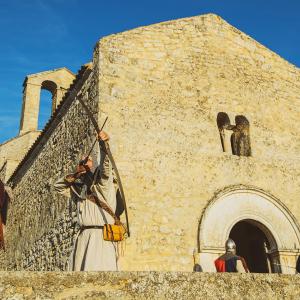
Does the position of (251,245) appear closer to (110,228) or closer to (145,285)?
(110,228)

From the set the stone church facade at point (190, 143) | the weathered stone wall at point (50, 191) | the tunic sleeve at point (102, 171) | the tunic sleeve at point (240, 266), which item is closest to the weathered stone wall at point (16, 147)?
the weathered stone wall at point (50, 191)

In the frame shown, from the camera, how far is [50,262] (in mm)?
8352

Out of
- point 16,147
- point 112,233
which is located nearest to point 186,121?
point 112,233

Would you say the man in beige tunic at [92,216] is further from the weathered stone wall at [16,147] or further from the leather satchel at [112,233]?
the weathered stone wall at [16,147]

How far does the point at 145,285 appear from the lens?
2973mm

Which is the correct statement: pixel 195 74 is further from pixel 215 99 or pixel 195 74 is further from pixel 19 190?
pixel 19 190

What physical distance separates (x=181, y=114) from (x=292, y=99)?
3110 mm

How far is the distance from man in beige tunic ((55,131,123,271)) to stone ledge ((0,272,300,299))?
1.10 metres

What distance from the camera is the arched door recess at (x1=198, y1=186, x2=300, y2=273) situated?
7234mm

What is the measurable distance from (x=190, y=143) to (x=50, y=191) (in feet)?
13.4

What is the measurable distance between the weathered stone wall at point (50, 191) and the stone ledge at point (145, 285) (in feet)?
14.9

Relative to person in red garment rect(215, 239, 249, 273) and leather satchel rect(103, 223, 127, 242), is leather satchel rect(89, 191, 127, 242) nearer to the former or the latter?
leather satchel rect(103, 223, 127, 242)

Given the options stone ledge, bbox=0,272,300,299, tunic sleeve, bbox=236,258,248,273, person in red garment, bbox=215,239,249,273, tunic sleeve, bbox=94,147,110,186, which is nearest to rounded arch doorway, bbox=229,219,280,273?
person in red garment, bbox=215,239,249,273

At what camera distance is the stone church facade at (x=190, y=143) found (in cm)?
704
